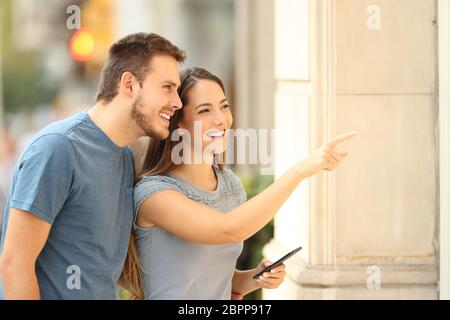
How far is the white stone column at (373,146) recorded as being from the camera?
15.3 ft

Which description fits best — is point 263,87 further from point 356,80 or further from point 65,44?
point 65,44

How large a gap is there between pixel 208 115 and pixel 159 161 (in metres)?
0.26

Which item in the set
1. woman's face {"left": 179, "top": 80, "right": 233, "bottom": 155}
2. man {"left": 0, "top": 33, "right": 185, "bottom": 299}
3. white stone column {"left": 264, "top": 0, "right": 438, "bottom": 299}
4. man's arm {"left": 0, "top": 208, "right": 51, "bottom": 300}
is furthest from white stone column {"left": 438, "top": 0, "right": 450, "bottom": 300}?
man's arm {"left": 0, "top": 208, "right": 51, "bottom": 300}

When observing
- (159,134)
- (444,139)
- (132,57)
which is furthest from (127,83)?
(444,139)

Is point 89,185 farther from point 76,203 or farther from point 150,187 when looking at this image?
point 150,187

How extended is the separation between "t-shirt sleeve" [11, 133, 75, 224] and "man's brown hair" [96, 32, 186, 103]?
336 millimetres

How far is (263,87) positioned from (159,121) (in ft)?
27.1

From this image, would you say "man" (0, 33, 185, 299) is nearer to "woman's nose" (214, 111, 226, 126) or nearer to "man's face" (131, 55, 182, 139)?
"man's face" (131, 55, 182, 139)

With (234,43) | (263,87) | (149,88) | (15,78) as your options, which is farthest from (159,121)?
(15,78)

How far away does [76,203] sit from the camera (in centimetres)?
344

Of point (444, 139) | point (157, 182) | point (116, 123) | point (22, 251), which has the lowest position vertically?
point (22, 251)

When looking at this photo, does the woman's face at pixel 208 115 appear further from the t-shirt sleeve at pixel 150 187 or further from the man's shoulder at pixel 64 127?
the man's shoulder at pixel 64 127

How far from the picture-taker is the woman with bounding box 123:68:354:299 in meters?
3.52

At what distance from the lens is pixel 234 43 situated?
48.3 ft
